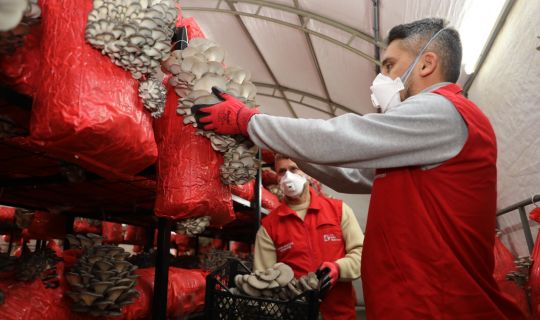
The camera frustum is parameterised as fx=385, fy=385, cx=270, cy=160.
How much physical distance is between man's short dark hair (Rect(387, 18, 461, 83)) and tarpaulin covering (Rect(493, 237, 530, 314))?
4.26 ft

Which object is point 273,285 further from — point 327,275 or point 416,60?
point 416,60

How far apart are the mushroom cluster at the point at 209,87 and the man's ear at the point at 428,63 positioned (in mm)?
546

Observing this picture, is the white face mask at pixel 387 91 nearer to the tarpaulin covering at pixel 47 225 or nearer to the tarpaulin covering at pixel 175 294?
the tarpaulin covering at pixel 175 294

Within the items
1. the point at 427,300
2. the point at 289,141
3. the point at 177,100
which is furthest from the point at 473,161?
the point at 177,100

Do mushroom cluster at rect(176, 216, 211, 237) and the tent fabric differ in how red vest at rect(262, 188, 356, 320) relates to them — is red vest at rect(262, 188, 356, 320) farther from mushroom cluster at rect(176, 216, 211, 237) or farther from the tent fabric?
the tent fabric

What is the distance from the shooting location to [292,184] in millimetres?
1972

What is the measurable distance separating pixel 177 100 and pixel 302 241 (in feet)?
3.23

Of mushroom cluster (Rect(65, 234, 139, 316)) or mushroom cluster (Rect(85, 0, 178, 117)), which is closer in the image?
mushroom cluster (Rect(85, 0, 178, 117))

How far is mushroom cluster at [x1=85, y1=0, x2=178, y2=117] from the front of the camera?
2.70 ft

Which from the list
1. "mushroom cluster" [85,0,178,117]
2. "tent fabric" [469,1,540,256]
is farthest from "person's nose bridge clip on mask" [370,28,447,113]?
"tent fabric" [469,1,540,256]

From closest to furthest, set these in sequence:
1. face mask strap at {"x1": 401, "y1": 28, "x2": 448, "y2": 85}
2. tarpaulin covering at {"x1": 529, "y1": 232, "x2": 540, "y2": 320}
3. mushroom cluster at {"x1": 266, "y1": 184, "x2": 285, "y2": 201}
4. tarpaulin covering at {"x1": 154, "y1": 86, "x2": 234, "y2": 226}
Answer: tarpaulin covering at {"x1": 154, "y1": 86, "x2": 234, "y2": 226}
face mask strap at {"x1": 401, "y1": 28, "x2": 448, "y2": 85}
tarpaulin covering at {"x1": 529, "y1": 232, "x2": 540, "y2": 320}
mushroom cluster at {"x1": 266, "y1": 184, "x2": 285, "y2": 201}

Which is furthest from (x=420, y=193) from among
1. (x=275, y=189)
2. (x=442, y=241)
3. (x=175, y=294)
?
Answer: (x=275, y=189)

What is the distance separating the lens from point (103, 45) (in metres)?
0.82

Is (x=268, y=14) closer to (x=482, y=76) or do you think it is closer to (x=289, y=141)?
(x=482, y=76)
